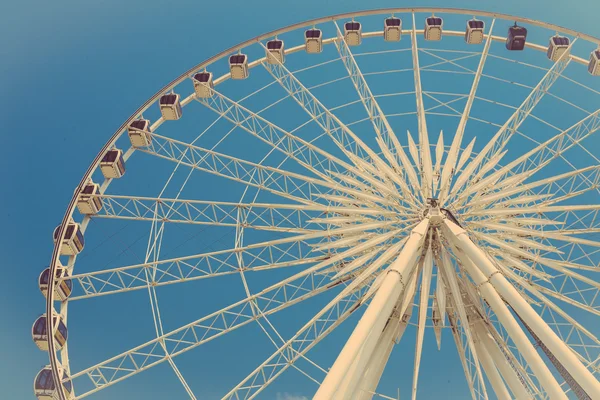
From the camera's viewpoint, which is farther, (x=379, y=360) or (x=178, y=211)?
(x=178, y=211)

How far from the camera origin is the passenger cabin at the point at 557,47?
2480 centimetres

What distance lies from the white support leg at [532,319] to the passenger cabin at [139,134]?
13081mm

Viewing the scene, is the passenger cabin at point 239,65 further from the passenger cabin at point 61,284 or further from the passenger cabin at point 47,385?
the passenger cabin at point 47,385

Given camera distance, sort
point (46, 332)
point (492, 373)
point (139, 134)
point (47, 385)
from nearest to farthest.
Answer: point (492, 373)
point (47, 385)
point (46, 332)
point (139, 134)

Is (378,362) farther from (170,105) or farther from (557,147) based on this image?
(170,105)

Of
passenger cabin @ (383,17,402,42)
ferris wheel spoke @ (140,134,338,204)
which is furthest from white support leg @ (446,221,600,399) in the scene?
passenger cabin @ (383,17,402,42)

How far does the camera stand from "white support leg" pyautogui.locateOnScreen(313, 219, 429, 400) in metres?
11.6

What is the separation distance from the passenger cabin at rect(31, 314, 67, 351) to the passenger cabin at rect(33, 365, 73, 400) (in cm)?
86

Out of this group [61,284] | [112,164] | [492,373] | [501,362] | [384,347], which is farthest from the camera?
[112,164]

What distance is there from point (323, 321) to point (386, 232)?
374 centimetres

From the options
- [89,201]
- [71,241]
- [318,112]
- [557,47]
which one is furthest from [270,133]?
[557,47]

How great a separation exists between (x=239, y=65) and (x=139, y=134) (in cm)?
539

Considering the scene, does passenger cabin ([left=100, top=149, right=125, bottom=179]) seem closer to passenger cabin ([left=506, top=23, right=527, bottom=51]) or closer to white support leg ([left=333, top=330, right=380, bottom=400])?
white support leg ([left=333, top=330, right=380, bottom=400])

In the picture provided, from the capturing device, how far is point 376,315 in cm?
1323
